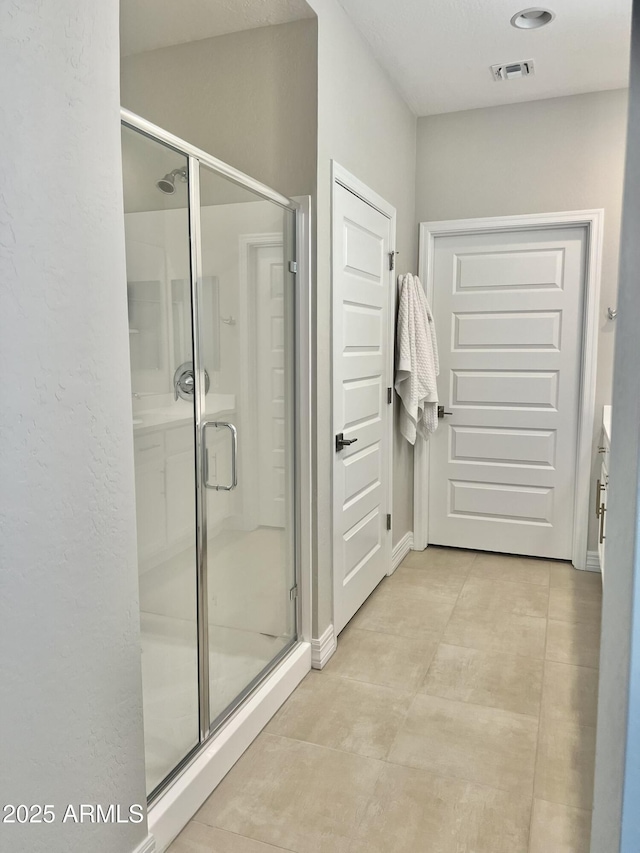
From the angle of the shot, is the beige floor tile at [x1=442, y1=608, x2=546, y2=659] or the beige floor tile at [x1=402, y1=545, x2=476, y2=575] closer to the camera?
the beige floor tile at [x1=442, y1=608, x2=546, y2=659]

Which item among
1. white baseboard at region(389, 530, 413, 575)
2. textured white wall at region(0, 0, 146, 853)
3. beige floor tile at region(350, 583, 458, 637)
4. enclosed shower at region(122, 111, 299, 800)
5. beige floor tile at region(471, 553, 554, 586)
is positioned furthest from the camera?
white baseboard at region(389, 530, 413, 575)

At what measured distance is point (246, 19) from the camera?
2463mm

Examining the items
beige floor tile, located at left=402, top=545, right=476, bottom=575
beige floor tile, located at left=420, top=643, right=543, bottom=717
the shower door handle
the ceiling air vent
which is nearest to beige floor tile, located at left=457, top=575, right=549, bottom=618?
beige floor tile, located at left=402, top=545, right=476, bottom=575

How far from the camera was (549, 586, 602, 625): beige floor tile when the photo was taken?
316cm

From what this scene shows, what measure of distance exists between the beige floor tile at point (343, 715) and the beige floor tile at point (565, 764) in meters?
0.49

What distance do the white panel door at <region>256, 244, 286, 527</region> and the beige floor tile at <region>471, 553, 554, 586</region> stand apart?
175 cm

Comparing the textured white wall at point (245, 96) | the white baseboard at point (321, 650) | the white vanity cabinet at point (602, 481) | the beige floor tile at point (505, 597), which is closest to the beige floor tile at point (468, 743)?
the white baseboard at point (321, 650)

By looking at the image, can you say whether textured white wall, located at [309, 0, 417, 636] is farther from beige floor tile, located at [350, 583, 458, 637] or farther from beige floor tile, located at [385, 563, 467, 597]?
beige floor tile, located at [385, 563, 467, 597]

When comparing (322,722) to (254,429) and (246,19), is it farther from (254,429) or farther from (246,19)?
(246,19)

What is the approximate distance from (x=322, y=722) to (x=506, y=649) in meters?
0.99

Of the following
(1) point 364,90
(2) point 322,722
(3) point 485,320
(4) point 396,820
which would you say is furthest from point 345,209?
(4) point 396,820

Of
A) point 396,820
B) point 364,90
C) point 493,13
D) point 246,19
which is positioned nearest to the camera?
point 396,820

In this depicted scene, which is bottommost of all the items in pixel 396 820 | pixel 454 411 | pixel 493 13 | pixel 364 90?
pixel 396 820

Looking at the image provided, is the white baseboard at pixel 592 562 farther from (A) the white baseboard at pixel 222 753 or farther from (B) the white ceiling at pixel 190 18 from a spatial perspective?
(B) the white ceiling at pixel 190 18
